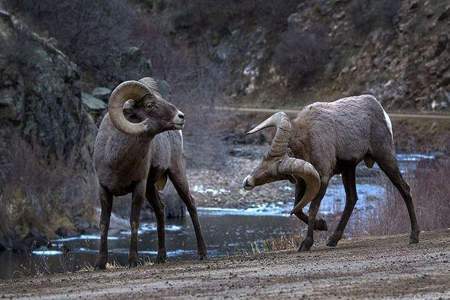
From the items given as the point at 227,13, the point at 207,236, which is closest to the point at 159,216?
the point at 207,236

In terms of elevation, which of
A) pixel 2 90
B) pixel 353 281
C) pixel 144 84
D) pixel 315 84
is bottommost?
pixel 315 84

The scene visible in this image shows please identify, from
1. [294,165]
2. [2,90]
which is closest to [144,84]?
[294,165]

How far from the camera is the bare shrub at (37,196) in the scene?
2931 cm

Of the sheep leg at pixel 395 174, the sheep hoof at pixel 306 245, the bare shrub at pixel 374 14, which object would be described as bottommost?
the bare shrub at pixel 374 14

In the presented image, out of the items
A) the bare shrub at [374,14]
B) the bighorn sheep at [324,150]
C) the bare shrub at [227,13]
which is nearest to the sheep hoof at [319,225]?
the bighorn sheep at [324,150]

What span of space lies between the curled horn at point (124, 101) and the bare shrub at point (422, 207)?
8.23m

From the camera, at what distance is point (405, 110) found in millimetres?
56312

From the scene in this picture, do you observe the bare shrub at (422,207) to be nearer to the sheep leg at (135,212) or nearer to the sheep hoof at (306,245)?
the sheep hoof at (306,245)

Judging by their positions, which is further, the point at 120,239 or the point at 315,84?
the point at 315,84

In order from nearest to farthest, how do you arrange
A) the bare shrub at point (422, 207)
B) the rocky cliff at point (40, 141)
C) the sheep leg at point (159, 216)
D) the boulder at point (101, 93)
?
the sheep leg at point (159, 216) < the bare shrub at point (422, 207) < the rocky cliff at point (40, 141) < the boulder at point (101, 93)

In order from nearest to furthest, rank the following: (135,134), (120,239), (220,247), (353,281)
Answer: (353,281) < (135,134) < (220,247) < (120,239)

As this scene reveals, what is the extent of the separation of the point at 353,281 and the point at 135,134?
4482mm

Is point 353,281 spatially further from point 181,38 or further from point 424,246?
point 181,38

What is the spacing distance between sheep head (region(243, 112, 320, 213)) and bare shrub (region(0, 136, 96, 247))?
562 inches
